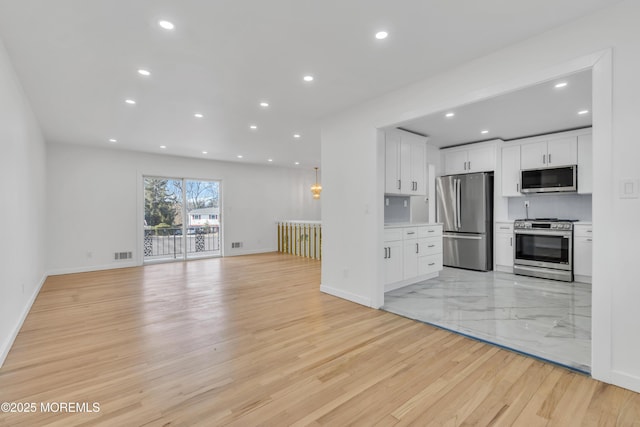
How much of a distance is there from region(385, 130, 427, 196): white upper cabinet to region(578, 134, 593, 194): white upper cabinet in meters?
2.44

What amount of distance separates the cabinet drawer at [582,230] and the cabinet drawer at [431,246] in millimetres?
2011

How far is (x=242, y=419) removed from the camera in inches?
68.0

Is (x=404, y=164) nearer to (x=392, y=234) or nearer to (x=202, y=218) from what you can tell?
(x=392, y=234)

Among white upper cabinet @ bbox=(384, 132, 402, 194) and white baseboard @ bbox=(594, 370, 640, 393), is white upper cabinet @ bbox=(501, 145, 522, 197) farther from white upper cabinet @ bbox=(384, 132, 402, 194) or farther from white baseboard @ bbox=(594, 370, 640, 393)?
white baseboard @ bbox=(594, 370, 640, 393)

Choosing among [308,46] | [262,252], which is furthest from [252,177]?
[308,46]

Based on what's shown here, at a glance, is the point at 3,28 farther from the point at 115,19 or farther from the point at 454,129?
the point at 454,129

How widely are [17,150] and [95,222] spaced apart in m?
3.64

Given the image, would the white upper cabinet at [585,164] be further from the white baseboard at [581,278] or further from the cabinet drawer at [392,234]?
the cabinet drawer at [392,234]

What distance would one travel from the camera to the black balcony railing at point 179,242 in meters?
7.12

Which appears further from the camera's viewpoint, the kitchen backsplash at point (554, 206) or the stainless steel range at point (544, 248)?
the kitchen backsplash at point (554, 206)

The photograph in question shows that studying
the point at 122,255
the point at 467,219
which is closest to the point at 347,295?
the point at 467,219

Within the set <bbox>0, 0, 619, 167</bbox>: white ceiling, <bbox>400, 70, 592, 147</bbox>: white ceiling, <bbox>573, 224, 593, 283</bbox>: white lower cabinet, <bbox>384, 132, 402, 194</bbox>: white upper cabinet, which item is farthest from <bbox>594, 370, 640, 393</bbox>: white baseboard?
<bbox>573, 224, 593, 283</bbox>: white lower cabinet

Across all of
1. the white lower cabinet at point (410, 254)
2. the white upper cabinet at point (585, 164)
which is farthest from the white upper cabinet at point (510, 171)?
the white lower cabinet at point (410, 254)

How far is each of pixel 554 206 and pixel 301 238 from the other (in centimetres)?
550
